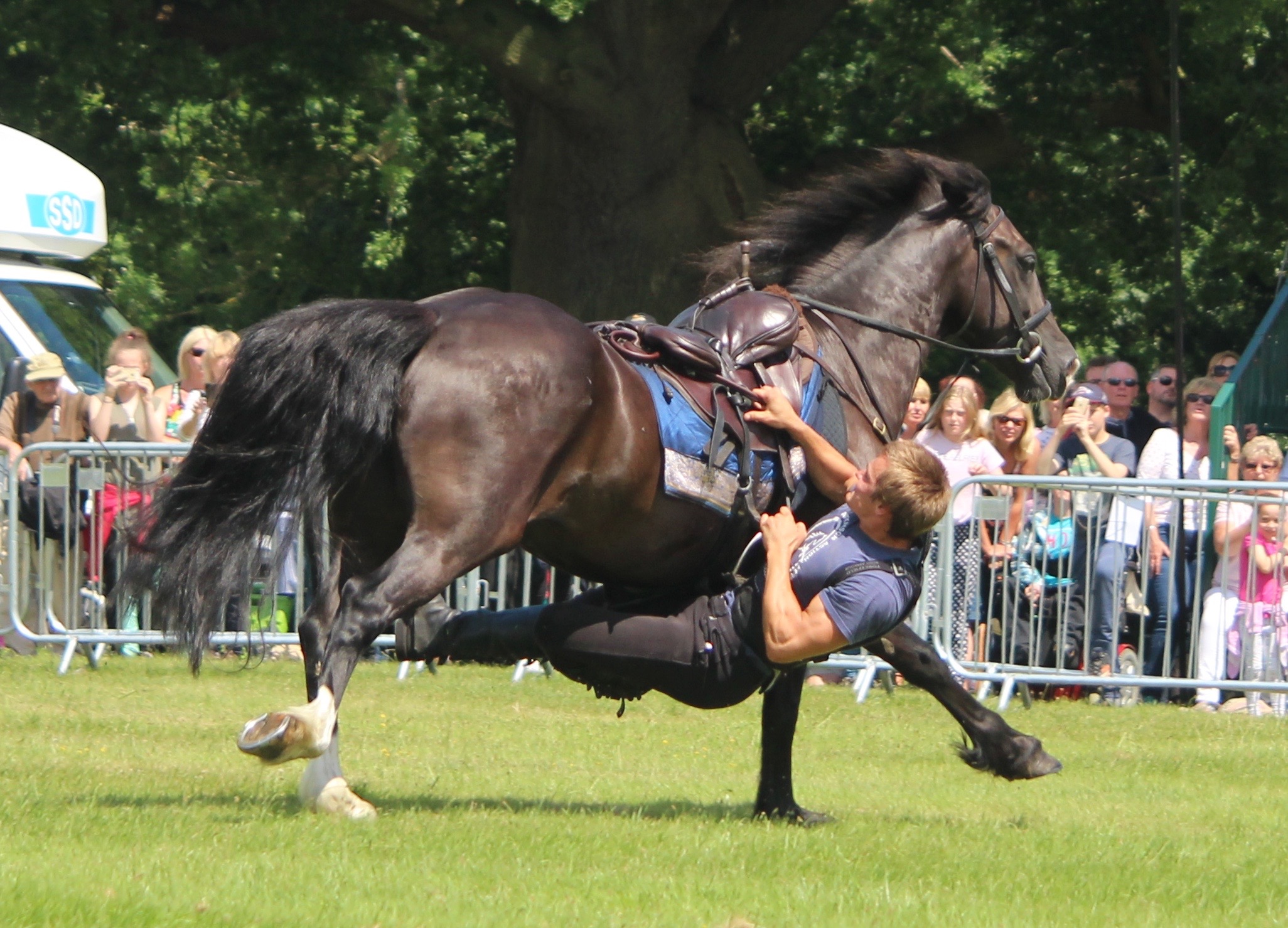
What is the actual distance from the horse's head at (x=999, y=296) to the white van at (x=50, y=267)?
750cm

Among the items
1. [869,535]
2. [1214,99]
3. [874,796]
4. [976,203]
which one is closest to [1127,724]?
[874,796]

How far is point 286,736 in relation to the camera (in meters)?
5.50

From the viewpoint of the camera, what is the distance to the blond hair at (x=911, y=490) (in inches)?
237

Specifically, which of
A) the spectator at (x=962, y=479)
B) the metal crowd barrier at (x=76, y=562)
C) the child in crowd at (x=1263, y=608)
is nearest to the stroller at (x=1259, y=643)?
the child in crowd at (x=1263, y=608)

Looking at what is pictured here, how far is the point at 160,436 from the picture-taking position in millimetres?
11844

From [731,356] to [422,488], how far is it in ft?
4.19

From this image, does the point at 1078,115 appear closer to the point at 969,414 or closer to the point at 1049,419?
the point at 1049,419

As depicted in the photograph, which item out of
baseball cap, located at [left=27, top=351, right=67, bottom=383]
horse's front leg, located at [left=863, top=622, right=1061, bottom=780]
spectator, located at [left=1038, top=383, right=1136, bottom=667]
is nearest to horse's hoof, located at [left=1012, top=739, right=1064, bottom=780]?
horse's front leg, located at [left=863, top=622, right=1061, bottom=780]

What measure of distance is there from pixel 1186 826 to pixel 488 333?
3.10m

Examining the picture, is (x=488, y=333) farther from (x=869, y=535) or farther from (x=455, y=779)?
(x=455, y=779)

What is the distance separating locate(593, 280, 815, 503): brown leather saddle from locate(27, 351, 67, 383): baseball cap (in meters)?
6.31

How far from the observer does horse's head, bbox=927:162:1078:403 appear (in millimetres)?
7543

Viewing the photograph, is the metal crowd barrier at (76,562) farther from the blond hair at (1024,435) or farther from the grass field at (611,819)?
the blond hair at (1024,435)

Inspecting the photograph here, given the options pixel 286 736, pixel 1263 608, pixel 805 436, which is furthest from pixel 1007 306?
pixel 286 736
